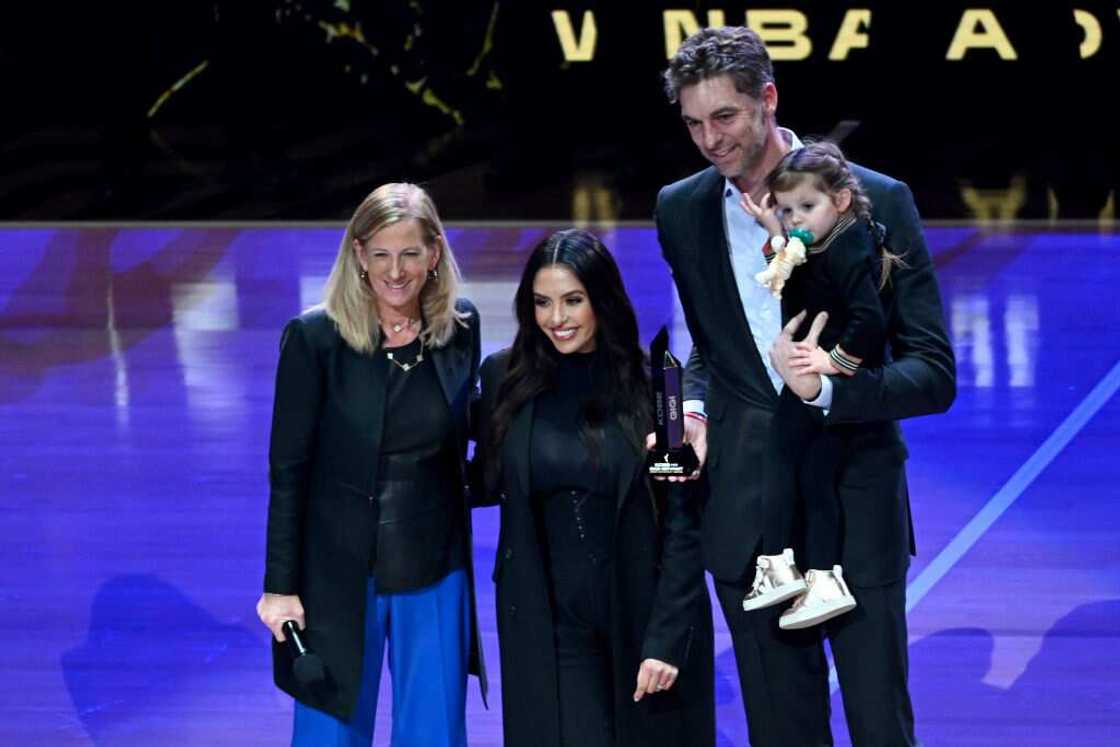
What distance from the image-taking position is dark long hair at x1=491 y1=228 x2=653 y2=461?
3.50 metres

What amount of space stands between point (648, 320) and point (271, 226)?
3.49 metres

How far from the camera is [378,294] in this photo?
359 cm

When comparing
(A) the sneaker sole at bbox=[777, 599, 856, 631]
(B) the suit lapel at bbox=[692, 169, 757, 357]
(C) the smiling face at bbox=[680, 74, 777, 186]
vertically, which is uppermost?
(C) the smiling face at bbox=[680, 74, 777, 186]

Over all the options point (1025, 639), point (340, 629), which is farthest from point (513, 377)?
point (1025, 639)

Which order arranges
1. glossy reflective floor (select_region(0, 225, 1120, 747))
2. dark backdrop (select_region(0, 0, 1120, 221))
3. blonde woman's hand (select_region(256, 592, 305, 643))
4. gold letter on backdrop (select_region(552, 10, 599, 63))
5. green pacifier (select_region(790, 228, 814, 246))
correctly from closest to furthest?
green pacifier (select_region(790, 228, 814, 246)) → blonde woman's hand (select_region(256, 592, 305, 643)) → glossy reflective floor (select_region(0, 225, 1120, 747)) → dark backdrop (select_region(0, 0, 1120, 221)) → gold letter on backdrop (select_region(552, 10, 599, 63))

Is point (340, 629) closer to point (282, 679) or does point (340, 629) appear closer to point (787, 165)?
point (282, 679)

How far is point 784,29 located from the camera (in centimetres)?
1224

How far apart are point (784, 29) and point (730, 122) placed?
9.31 metres

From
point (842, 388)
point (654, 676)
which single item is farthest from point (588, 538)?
point (842, 388)

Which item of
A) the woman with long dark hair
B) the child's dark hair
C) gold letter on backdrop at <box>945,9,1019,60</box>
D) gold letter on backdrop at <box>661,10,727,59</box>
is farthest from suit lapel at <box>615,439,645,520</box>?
gold letter on backdrop at <box>945,9,1019,60</box>

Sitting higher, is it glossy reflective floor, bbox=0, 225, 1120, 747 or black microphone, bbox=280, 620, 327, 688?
black microphone, bbox=280, 620, 327, 688

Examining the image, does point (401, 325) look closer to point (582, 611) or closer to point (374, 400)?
point (374, 400)

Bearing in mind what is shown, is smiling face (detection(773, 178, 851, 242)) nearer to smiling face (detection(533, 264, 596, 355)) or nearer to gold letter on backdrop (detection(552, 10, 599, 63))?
smiling face (detection(533, 264, 596, 355))

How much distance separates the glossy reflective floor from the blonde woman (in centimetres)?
97
